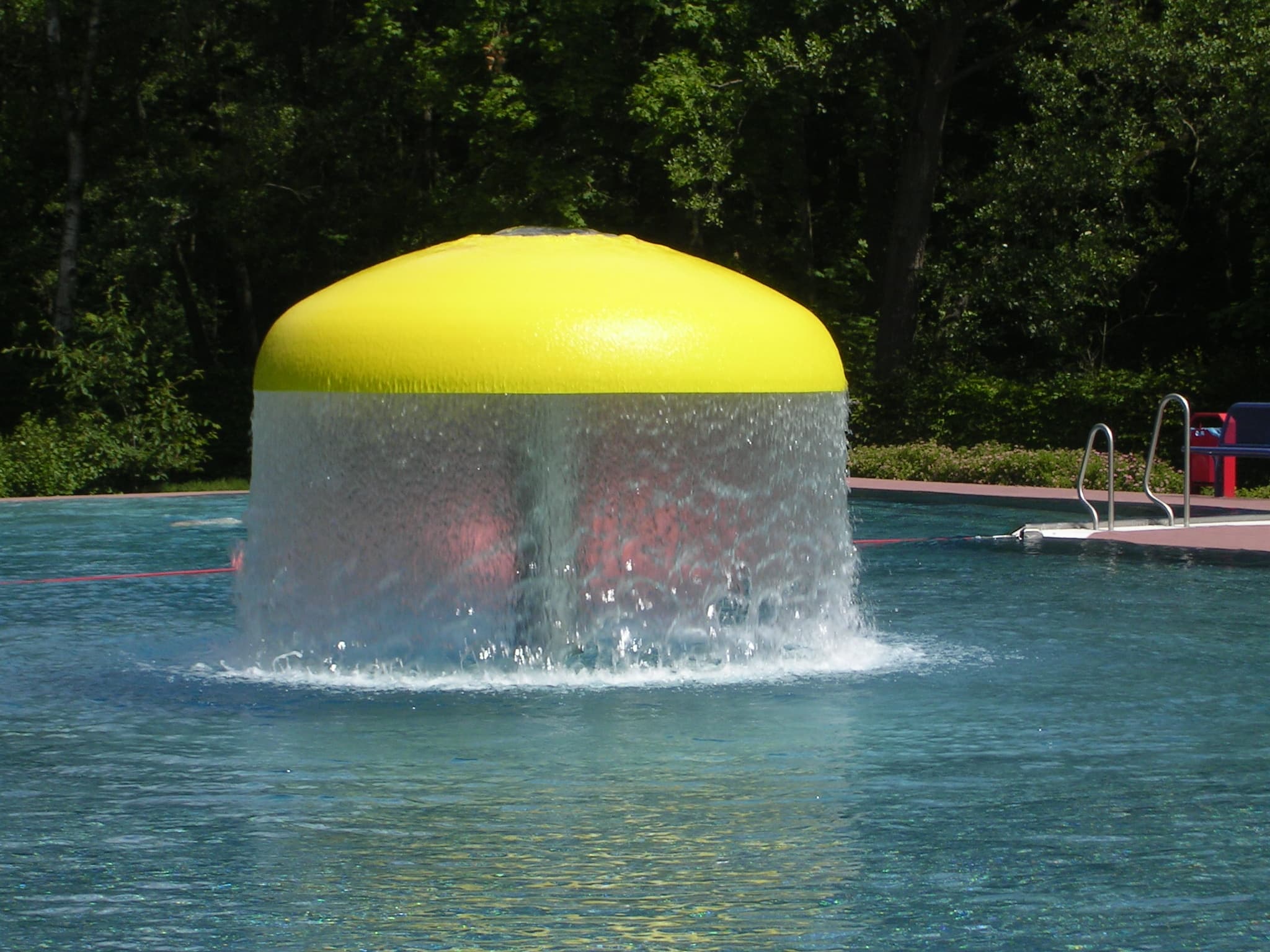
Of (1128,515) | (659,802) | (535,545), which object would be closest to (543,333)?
(535,545)

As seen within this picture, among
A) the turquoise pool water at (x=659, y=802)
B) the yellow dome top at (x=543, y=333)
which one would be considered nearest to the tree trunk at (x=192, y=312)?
the turquoise pool water at (x=659, y=802)

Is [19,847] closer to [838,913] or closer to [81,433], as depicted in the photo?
[838,913]

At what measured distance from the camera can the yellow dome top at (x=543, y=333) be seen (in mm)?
8312

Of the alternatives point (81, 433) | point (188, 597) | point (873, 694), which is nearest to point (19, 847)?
point (873, 694)

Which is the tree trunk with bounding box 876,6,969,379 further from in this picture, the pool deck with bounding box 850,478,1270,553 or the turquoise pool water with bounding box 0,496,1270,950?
the turquoise pool water with bounding box 0,496,1270,950

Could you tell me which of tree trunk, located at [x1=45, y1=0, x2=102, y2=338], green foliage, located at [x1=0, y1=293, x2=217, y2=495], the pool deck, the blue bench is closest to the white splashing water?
the pool deck

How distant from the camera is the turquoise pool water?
4.75m

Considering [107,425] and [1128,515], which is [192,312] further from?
[1128,515]

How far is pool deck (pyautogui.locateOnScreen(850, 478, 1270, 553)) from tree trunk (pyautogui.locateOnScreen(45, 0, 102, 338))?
1601 centimetres

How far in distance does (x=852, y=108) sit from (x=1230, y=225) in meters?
7.46

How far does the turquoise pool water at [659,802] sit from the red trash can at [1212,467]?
38.6 ft

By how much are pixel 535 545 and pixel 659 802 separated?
3.26 metres

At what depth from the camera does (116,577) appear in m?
14.0

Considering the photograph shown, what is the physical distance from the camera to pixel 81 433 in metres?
28.3
